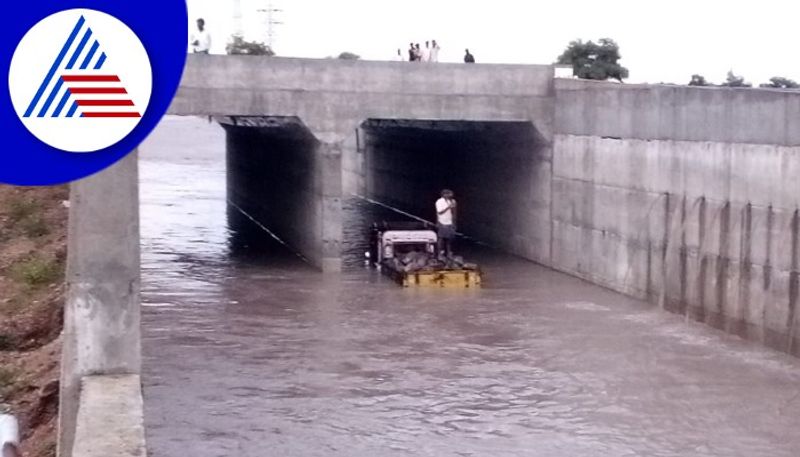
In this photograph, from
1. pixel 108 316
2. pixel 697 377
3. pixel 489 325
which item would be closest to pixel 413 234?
pixel 489 325

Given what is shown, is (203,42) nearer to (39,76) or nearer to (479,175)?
(479,175)

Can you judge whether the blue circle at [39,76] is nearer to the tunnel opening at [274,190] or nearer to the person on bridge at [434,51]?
the tunnel opening at [274,190]

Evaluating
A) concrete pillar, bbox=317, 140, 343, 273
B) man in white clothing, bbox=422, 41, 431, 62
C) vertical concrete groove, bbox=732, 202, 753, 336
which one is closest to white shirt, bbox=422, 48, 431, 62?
man in white clothing, bbox=422, 41, 431, 62

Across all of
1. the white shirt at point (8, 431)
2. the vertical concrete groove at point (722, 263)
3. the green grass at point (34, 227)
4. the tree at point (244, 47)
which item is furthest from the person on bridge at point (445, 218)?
the tree at point (244, 47)

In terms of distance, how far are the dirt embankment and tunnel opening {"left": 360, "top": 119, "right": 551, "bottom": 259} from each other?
11.0 metres

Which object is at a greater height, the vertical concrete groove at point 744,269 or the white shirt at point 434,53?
the white shirt at point 434,53

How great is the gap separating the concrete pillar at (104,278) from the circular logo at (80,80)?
3.64 meters

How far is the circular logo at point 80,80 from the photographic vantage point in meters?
3.12

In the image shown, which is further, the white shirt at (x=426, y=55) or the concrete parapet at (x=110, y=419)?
the white shirt at (x=426, y=55)

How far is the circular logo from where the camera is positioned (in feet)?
10.2

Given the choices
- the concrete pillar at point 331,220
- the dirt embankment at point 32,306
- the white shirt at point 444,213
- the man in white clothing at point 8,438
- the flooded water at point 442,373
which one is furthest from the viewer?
the concrete pillar at point 331,220

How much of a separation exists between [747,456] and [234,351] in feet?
28.6

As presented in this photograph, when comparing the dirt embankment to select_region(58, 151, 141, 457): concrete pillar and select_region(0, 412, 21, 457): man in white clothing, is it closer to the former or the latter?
select_region(58, 151, 141, 457): concrete pillar

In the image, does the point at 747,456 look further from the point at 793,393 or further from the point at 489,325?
the point at 489,325
